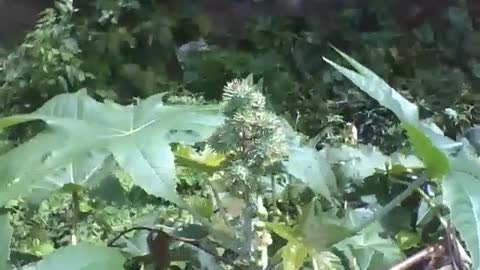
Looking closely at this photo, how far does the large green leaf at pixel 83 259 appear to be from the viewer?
0.57m

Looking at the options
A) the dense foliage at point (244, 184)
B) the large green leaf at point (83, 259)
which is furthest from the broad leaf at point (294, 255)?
the large green leaf at point (83, 259)

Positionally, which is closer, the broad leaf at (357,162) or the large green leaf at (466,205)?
the large green leaf at (466,205)

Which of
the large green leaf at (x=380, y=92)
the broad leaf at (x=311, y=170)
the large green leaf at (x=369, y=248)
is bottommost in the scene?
the large green leaf at (x=369, y=248)

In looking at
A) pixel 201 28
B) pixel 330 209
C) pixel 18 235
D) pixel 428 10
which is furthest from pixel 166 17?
pixel 330 209

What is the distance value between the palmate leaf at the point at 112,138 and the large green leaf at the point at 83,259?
5 cm

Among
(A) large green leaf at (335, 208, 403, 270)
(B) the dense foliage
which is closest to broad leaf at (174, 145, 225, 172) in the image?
(B) the dense foliage

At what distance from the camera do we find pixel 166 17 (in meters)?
3.00

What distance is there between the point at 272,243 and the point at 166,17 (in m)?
2.38

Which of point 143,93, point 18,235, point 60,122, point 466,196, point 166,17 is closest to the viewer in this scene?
point 466,196

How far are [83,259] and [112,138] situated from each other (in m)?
0.11

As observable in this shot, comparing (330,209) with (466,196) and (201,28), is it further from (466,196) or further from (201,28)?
(201,28)

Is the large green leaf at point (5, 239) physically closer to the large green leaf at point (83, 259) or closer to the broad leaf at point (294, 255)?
the large green leaf at point (83, 259)

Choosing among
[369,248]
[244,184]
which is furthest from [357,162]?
[244,184]

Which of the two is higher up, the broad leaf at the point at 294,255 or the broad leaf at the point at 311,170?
the broad leaf at the point at 311,170
